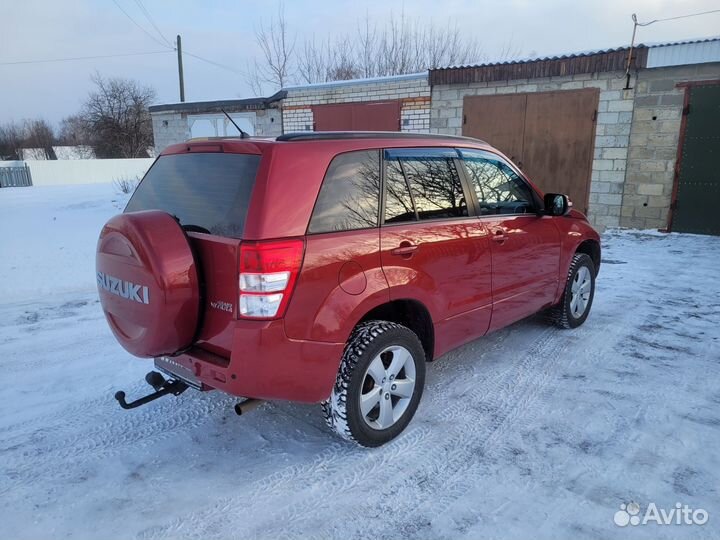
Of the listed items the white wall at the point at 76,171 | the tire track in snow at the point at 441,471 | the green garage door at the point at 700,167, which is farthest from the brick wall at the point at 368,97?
the white wall at the point at 76,171

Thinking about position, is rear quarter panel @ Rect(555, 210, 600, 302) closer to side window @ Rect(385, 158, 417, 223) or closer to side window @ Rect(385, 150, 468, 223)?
side window @ Rect(385, 150, 468, 223)

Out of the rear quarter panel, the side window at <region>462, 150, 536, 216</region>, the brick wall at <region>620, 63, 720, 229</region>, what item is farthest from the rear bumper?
the brick wall at <region>620, 63, 720, 229</region>

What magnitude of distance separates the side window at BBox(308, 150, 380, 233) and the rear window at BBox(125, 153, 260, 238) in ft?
1.22

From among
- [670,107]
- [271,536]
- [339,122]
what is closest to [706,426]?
[271,536]

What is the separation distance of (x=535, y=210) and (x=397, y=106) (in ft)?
30.9

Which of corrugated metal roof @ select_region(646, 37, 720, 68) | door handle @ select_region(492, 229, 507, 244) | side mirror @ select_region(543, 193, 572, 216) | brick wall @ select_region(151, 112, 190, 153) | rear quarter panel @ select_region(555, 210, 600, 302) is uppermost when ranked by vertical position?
corrugated metal roof @ select_region(646, 37, 720, 68)

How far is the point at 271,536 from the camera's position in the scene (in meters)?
2.28

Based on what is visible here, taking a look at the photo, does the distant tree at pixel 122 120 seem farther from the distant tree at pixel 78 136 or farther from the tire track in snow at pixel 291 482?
the tire track in snow at pixel 291 482

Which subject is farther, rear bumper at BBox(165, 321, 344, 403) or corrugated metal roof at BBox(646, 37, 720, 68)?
corrugated metal roof at BBox(646, 37, 720, 68)

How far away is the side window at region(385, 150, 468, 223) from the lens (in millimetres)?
3039

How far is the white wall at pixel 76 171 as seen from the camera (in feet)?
95.7

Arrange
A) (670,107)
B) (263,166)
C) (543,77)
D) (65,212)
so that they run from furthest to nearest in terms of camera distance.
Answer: (65,212) → (543,77) → (670,107) → (263,166)

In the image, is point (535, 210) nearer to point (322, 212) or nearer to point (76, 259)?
point (322, 212)

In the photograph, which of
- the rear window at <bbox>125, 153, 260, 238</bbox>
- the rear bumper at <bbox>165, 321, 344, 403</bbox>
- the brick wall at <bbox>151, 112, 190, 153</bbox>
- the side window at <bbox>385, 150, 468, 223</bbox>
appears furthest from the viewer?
the brick wall at <bbox>151, 112, 190, 153</bbox>
